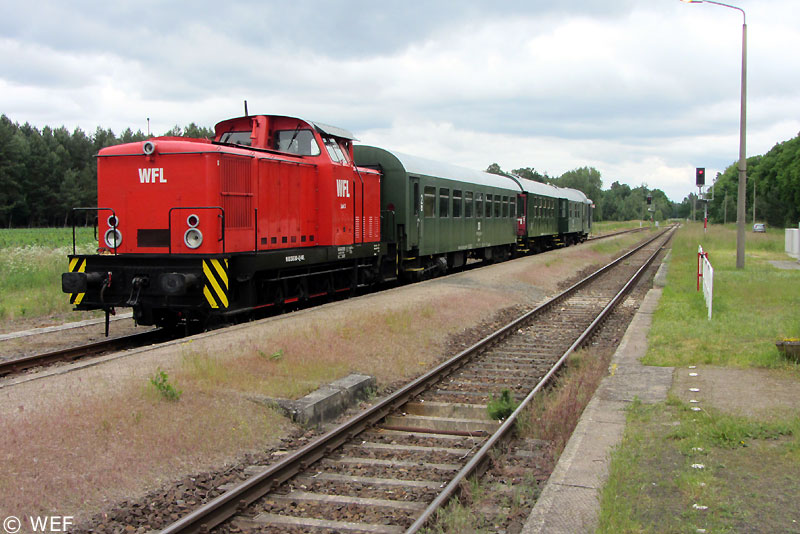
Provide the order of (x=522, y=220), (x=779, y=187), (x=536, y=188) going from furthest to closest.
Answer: (x=779, y=187) → (x=536, y=188) → (x=522, y=220)

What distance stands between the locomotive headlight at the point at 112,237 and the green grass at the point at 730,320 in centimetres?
879

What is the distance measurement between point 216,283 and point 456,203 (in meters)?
14.0

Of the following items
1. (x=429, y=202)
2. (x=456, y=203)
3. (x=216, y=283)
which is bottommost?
(x=216, y=283)

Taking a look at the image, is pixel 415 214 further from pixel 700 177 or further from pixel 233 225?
pixel 700 177

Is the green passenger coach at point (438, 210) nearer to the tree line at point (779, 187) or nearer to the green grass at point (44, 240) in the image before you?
the green grass at point (44, 240)

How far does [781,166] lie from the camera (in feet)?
272

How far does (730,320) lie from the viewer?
13.0 meters

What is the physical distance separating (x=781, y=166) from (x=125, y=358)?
9110cm

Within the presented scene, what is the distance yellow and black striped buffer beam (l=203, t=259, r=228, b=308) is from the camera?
1056 cm

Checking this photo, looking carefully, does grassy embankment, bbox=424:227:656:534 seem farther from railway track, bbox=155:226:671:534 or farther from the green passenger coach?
the green passenger coach

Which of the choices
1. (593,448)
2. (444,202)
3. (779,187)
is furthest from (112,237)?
(779,187)

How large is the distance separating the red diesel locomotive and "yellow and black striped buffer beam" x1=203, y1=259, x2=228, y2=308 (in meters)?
0.02

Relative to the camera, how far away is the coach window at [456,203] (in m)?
23.2

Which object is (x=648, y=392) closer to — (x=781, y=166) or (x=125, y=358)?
(x=125, y=358)
